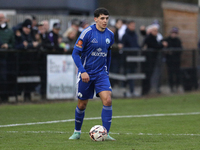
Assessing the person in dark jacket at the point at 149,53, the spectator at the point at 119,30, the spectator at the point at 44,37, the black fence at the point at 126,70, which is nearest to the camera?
the black fence at the point at 126,70

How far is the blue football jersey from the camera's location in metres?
7.52

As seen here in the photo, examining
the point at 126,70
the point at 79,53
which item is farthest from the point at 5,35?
the point at 79,53

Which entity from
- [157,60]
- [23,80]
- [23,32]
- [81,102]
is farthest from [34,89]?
[81,102]

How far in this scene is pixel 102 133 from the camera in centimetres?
720

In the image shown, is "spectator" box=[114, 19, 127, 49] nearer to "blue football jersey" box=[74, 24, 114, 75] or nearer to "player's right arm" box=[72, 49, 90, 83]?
"blue football jersey" box=[74, 24, 114, 75]

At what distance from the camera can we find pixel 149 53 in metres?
15.7

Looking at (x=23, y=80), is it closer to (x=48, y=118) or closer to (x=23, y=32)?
(x=23, y=32)

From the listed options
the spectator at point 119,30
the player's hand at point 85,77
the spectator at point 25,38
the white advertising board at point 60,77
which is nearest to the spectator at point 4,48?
the spectator at point 25,38

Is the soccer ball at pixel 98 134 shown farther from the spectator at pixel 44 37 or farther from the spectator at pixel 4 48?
the spectator at pixel 44 37

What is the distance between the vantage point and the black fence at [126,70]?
13172mm

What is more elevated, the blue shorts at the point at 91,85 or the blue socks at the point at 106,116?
the blue shorts at the point at 91,85

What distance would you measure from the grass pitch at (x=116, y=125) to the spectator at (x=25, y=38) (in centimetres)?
181

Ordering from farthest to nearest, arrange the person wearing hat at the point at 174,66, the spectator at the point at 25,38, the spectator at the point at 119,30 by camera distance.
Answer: the person wearing hat at the point at 174,66, the spectator at the point at 119,30, the spectator at the point at 25,38

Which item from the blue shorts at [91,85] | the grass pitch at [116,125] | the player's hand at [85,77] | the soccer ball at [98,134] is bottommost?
the grass pitch at [116,125]
